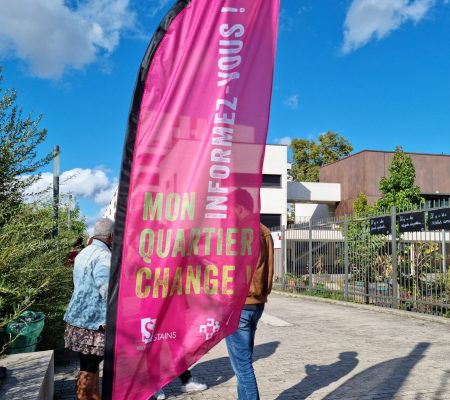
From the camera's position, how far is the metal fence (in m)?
10.2

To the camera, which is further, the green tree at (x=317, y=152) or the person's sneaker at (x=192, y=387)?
the green tree at (x=317, y=152)

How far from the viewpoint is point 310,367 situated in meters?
6.01

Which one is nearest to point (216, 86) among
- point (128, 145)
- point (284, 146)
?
point (128, 145)

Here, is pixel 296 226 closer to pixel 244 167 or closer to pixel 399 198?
pixel 399 198

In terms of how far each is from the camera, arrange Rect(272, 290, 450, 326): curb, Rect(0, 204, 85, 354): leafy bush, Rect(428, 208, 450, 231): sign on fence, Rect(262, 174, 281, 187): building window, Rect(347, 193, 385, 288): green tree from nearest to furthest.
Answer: Rect(0, 204, 85, 354): leafy bush < Rect(428, 208, 450, 231): sign on fence < Rect(272, 290, 450, 326): curb < Rect(347, 193, 385, 288): green tree < Rect(262, 174, 281, 187): building window

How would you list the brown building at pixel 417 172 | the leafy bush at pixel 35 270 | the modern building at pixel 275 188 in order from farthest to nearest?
the modern building at pixel 275 188 < the brown building at pixel 417 172 < the leafy bush at pixel 35 270

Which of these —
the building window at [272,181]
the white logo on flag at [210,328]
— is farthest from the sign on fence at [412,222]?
the building window at [272,181]

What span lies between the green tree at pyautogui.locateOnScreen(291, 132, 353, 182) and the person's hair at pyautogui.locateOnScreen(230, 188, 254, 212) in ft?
159

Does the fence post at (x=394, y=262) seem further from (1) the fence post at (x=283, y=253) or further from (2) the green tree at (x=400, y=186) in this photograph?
(2) the green tree at (x=400, y=186)

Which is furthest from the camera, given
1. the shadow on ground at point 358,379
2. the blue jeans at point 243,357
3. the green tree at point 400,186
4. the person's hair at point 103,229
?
the green tree at point 400,186

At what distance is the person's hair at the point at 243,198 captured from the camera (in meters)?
2.01

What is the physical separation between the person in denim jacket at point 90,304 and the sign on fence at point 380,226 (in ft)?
31.0

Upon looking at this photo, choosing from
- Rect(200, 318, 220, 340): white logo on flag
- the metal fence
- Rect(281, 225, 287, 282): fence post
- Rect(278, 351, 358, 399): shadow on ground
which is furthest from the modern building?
Rect(200, 318, 220, 340): white logo on flag

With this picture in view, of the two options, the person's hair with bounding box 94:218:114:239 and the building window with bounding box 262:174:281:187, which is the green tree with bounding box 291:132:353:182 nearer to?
the building window with bounding box 262:174:281:187
